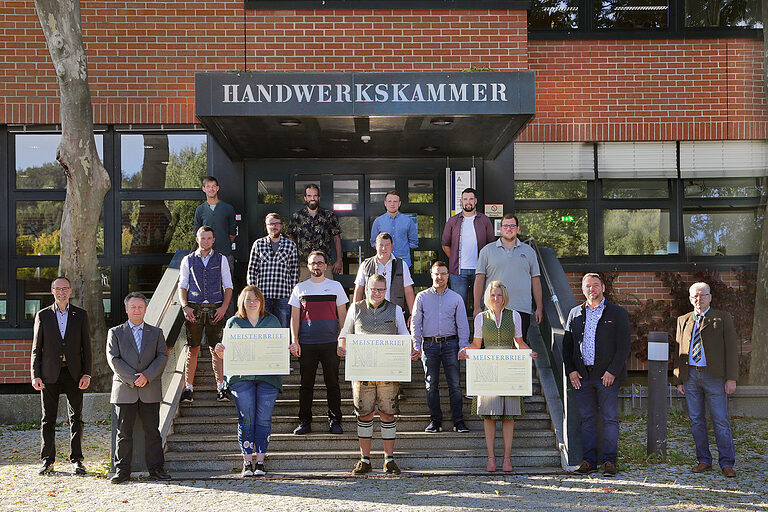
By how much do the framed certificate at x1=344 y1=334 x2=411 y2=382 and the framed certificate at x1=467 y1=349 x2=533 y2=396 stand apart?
611 mm

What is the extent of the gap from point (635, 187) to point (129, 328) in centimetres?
883

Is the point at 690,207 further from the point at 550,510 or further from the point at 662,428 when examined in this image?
the point at 550,510

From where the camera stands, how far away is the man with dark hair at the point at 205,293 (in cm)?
900

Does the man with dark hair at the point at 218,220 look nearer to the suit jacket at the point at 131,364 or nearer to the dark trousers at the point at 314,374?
the dark trousers at the point at 314,374

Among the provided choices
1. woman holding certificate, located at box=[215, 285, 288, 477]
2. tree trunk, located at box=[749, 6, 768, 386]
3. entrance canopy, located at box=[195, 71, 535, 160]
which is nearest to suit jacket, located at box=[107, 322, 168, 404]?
woman holding certificate, located at box=[215, 285, 288, 477]

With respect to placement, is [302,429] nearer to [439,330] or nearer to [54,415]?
[439,330]

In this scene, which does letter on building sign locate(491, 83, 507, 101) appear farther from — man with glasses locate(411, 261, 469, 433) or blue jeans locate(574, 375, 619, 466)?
blue jeans locate(574, 375, 619, 466)

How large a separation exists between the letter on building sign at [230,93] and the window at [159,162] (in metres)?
3.31

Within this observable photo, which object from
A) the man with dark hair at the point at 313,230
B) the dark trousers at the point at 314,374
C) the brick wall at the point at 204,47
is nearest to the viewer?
the dark trousers at the point at 314,374

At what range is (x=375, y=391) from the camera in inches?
315

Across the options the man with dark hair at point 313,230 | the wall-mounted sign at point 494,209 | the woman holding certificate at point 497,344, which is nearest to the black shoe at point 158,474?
the woman holding certificate at point 497,344

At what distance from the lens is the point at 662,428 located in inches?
340

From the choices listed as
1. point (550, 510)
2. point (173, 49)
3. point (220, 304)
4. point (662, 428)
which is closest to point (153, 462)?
point (220, 304)

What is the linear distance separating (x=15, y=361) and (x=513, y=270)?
750cm
